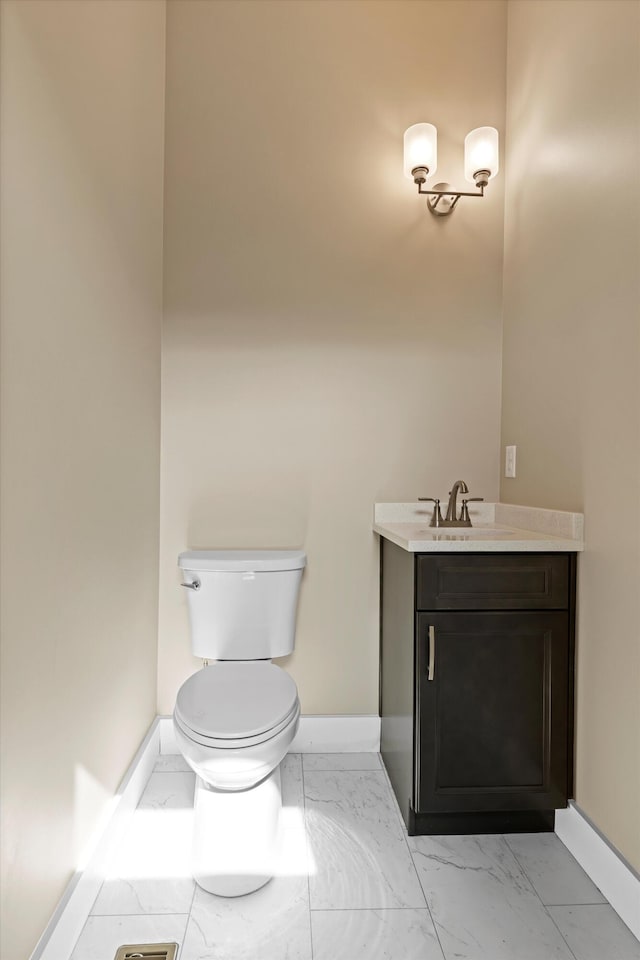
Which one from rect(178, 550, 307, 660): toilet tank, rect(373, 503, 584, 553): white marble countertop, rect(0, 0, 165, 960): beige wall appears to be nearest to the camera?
rect(0, 0, 165, 960): beige wall

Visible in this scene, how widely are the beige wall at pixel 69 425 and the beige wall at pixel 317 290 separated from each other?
26 centimetres

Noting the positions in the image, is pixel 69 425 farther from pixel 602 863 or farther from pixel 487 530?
pixel 602 863

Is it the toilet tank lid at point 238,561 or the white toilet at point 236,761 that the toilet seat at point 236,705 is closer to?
the white toilet at point 236,761

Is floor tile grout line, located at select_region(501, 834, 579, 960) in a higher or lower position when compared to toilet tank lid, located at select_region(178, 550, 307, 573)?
lower

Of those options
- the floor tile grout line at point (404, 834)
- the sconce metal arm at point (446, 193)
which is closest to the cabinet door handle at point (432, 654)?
the floor tile grout line at point (404, 834)

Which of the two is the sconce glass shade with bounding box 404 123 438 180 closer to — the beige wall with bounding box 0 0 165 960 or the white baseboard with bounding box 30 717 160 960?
the beige wall with bounding box 0 0 165 960

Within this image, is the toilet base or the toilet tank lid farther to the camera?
the toilet tank lid

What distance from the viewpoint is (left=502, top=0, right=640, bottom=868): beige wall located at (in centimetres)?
136

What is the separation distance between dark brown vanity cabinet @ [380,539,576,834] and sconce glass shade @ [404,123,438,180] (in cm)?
135

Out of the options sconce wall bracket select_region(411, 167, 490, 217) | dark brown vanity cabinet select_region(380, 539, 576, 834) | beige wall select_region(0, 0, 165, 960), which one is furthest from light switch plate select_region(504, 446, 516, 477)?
beige wall select_region(0, 0, 165, 960)

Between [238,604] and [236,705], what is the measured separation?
0.46 meters

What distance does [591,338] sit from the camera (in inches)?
60.9

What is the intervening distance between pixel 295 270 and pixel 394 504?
0.92 m

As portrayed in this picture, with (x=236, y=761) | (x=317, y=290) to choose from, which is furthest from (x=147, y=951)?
(x=317, y=290)
